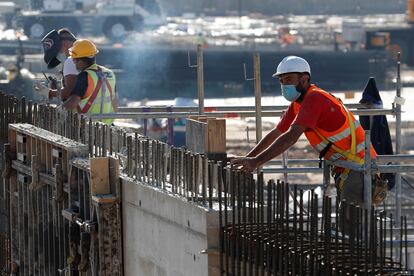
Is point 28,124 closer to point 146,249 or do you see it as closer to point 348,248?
point 146,249

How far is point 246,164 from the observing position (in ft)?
37.8

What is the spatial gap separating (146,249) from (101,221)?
950mm

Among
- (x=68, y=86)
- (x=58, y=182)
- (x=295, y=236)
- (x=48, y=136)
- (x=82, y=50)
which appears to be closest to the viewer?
(x=295, y=236)

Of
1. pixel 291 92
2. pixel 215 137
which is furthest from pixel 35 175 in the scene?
pixel 291 92

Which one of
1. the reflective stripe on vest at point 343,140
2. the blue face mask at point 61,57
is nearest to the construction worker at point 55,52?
the blue face mask at point 61,57

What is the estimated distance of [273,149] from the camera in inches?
445

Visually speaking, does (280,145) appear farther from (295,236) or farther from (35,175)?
(35,175)

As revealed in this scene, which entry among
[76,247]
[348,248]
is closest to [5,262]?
[76,247]

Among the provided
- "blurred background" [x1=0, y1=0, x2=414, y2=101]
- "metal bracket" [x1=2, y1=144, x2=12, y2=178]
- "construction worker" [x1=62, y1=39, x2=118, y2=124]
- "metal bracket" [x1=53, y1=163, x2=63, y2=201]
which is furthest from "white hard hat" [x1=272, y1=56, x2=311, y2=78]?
"blurred background" [x1=0, y1=0, x2=414, y2=101]

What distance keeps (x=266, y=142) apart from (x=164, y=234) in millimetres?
1272

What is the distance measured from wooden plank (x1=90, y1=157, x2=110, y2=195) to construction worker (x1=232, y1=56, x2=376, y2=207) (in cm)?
246

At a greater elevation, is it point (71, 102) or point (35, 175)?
point (71, 102)

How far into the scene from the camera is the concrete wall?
38.3 feet

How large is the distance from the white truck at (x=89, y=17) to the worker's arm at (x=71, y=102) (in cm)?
6397
